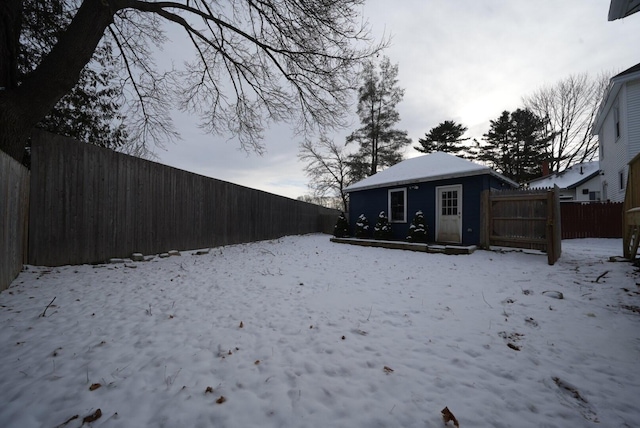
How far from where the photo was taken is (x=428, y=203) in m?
9.98

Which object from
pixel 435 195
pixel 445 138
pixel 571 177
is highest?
pixel 445 138

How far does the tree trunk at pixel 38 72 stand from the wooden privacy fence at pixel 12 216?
623 mm

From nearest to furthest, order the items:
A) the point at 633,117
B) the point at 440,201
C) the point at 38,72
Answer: the point at 38,72
the point at 440,201
the point at 633,117

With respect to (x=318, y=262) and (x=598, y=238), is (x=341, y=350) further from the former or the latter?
(x=598, y=238)

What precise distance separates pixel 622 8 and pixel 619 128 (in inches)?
417

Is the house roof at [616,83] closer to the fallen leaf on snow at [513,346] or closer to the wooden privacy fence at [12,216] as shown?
the fallen leaf on snow at [513,346]

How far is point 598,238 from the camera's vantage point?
1123cm

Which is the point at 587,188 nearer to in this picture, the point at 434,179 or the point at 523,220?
the point at 434,179

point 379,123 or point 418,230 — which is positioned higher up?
point 379,123

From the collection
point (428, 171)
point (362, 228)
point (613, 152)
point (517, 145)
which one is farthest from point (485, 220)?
point (517, 145)

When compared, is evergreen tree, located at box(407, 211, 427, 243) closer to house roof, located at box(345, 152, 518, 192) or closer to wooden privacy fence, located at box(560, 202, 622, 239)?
house roof, located at box(345, 152, 518, 192)

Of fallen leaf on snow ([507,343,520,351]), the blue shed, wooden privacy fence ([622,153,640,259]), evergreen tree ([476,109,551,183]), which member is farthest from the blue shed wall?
evergreen tree ([476,109,551,183])

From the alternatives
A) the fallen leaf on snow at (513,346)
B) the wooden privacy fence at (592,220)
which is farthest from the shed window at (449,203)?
→ the fallen leaf on snow at (513,346)

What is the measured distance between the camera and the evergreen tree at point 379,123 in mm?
18000
